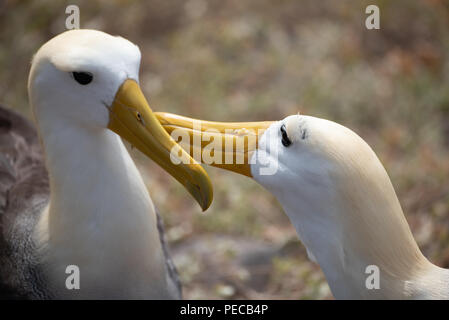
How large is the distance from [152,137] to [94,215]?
0.40 meters

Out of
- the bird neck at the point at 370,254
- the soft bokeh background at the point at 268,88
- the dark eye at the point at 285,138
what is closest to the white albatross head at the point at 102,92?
the dark eye at the point at 285,138

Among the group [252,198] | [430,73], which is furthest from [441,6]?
[252,198]

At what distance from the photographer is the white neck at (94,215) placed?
2.14 metres

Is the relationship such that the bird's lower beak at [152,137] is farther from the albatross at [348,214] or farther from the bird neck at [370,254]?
the bird neck at [370,254]

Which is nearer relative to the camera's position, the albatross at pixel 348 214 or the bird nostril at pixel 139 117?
the albatross at pixel 348 214

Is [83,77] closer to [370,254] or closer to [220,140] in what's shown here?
[220,140]

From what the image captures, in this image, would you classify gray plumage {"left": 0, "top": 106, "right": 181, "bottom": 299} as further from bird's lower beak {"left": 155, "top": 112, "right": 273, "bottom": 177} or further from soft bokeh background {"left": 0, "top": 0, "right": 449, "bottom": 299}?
soft bokeh background {"left": 0, "top": 0, "right": 449, "bottom": 299}

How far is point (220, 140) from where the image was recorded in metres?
2.03

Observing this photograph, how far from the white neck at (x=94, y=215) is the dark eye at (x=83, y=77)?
19 cm

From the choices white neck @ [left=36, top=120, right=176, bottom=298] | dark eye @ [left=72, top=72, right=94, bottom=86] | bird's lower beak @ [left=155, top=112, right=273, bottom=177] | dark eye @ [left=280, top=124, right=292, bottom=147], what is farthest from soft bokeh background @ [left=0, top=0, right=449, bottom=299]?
dark eye @ [left=72, top=72, right=94, bottom=86]

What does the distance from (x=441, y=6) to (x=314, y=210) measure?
13.3ft

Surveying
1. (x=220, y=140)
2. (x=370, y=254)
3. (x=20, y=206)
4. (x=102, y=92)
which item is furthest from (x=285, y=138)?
(x=20, y=206)

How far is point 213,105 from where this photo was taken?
4.64 m

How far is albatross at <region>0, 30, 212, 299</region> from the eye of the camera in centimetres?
200
